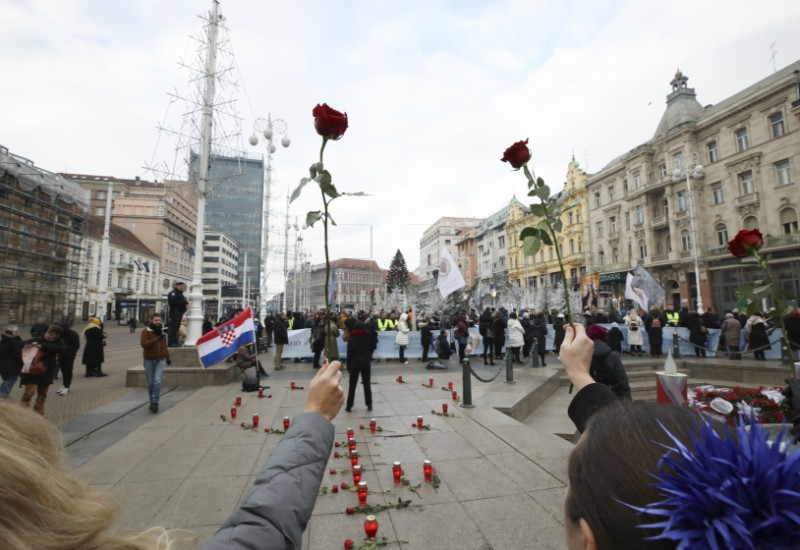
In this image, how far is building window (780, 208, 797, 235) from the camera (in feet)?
92.6

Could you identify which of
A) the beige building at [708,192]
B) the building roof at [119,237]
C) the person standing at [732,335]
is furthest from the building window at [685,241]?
the building roof at [119,237]

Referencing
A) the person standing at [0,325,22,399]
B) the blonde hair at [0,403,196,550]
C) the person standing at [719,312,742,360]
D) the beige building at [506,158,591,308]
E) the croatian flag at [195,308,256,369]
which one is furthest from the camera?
the beige building at [506,158,591,308]

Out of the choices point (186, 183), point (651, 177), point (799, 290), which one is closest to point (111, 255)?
point (186, 183)

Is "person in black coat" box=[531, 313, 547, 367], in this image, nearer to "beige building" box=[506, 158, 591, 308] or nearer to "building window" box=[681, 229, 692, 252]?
"building window" box=[681, 229, 692, 252]

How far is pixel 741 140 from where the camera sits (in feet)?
106

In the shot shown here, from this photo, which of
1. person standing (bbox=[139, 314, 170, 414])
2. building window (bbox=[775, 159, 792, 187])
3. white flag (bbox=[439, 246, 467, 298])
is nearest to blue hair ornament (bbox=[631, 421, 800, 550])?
person standing (bbox=[139, 314, 170, 414])

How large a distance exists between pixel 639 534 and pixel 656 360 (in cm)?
1538

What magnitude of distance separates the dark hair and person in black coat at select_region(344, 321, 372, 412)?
23.3ft

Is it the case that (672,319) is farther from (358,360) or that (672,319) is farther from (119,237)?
(119,237)

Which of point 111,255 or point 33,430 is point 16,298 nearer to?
point 111,255

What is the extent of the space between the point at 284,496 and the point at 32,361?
8.54 metres

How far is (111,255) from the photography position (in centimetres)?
4941

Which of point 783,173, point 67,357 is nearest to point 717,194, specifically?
point 783,173

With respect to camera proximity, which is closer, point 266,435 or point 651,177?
point 266,435
